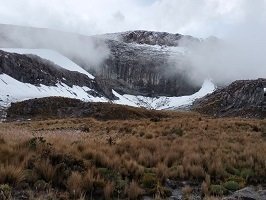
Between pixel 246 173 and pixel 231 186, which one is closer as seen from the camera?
pixel 231 186

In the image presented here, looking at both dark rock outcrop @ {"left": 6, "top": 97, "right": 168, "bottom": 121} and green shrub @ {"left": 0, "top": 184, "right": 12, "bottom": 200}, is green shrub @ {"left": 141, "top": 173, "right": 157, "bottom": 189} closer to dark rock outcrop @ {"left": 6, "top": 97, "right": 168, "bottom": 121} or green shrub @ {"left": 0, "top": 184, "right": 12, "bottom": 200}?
green shrub @ {"left": 0, "top": 184, "right": 12, "bottom": 200}

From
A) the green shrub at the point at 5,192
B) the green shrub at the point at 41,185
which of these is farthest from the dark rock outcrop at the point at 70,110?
the green shrub at the point at 5,192

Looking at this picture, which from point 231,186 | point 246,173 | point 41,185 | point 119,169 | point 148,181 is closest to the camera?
point 41,185

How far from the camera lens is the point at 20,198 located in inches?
382

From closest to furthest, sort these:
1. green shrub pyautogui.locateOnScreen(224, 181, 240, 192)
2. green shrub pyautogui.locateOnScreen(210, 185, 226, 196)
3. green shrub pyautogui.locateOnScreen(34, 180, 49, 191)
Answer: green shrub pyautogui.locateOnScreen(34, 180, 49, 191)
green shrub pyautogui.locateOnScreen(210, 185, 226, 196)
green shrub pyautogui.locateOnScreen(224, 181, 240, 192)

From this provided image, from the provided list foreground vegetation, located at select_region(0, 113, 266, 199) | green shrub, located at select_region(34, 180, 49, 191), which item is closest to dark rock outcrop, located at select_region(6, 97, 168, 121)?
foreground vegetation, located at select_region(0, 113, 266, 199)

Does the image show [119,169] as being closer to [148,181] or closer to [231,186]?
[148,181]

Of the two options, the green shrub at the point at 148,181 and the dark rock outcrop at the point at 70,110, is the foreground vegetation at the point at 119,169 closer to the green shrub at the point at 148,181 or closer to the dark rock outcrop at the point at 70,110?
the green shrub at the point at 148,181

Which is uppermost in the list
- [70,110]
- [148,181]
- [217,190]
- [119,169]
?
[70,110]

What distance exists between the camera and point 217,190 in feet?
38.6

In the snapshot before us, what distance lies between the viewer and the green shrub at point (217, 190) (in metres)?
11.6

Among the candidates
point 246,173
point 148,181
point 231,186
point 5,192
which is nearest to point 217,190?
point 231,186

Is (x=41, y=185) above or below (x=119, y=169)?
below

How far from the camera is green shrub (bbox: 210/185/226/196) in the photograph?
38.0 feet
